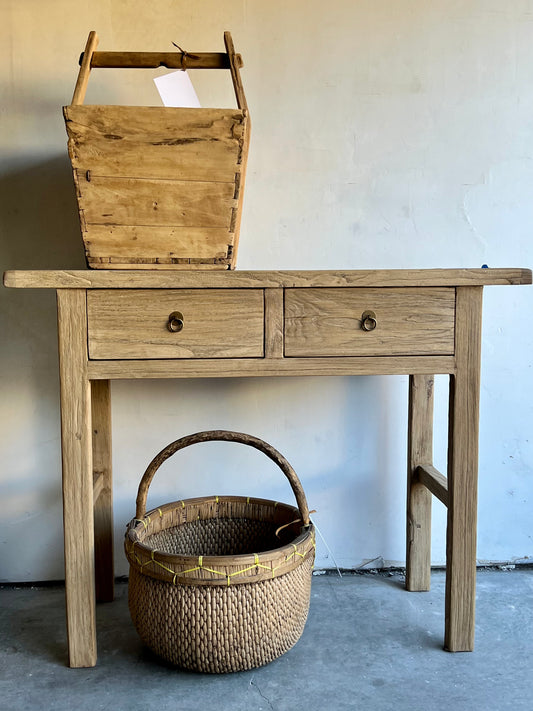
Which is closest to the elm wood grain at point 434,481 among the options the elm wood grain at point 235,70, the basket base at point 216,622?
the basket base at point 216,622

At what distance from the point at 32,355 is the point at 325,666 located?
1173mm

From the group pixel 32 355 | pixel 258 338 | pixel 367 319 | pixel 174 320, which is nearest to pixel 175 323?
pixel 174 320

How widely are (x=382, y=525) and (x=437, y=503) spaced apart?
19 cm

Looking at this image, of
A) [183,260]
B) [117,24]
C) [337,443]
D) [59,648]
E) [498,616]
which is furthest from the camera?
[337,443]

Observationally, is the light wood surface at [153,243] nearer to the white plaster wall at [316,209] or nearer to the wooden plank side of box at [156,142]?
the wooden plank side of box at [156,142]

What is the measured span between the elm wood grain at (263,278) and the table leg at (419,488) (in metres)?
0.48

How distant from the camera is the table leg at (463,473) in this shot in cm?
150

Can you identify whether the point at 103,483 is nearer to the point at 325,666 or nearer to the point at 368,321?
the point at 325,666

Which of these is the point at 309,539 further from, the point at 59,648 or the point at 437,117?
the point at 437,117

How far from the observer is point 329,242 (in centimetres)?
195

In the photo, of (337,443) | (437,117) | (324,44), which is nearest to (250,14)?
(324,44)

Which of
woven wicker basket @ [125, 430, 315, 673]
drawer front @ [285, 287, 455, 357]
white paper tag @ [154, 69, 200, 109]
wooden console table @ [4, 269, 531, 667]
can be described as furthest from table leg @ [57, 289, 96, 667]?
white paper tag @ [154, 69, 200, 109]

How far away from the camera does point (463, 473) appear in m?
1.54

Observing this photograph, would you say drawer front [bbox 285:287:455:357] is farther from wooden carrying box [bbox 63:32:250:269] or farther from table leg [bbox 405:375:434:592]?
table leg [bbox 405:375:434:592]
